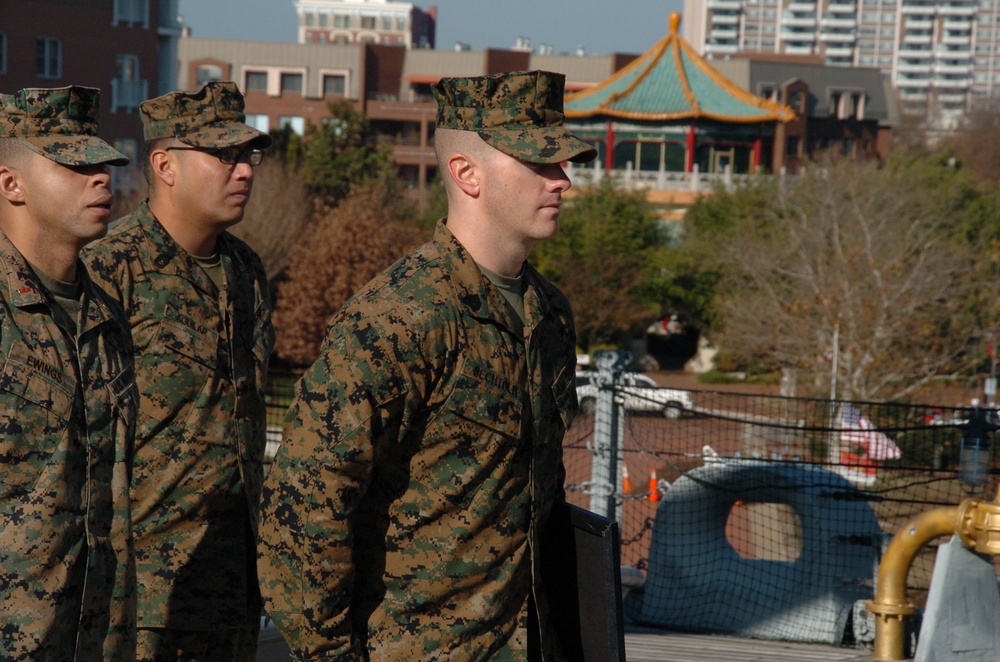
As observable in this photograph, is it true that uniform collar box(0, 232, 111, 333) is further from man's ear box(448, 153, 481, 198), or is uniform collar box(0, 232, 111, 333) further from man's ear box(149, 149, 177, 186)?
man's ear box(448, 153, 481, 198)

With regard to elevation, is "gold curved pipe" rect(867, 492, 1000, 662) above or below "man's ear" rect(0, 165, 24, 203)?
below

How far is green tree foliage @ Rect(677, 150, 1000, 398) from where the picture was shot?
2464 cm

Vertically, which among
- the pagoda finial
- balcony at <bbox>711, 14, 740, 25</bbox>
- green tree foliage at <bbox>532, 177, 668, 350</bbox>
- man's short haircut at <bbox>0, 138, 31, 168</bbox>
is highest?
balcony at <bbox>711, 14, 740, 25</bbox>

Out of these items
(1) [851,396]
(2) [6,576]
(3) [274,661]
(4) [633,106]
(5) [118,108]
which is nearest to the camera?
(2) [6,576]

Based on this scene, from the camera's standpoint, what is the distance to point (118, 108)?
3750 centimetres

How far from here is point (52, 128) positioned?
369 centimetres

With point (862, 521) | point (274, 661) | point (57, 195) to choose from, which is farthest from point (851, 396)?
point (57, 195)

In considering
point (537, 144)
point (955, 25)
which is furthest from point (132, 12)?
point (955, 25)

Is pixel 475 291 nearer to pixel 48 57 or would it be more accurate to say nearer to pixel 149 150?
pixel 149 150

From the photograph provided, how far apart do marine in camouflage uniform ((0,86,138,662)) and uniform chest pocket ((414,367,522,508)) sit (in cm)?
101

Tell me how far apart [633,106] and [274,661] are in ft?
142

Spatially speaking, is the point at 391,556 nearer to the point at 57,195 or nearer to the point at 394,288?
the point at 394,288

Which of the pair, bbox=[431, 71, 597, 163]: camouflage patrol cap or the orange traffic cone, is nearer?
bbox=[431, 71, 597, 163]: camouflage patrol cap

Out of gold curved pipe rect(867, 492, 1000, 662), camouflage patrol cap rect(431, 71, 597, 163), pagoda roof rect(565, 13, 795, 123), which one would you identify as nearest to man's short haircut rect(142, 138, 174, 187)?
camouflage patrol cap rect(431, 71, 597, 163)
